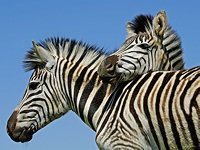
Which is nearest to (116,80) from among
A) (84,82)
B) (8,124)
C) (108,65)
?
(108,65)

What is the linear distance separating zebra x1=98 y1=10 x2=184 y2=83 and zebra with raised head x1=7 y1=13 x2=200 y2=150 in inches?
15.7

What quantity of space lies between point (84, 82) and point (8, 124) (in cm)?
224

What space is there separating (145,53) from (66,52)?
2097mm

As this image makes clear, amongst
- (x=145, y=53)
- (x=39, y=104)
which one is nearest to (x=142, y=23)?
(x=145, y=53)

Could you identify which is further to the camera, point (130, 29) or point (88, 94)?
point (130, 29)

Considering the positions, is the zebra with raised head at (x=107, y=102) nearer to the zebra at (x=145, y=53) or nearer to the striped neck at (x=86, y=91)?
the striped neck at (x=86, y=91)

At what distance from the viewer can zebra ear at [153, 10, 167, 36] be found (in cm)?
819

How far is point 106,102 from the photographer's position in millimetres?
7074

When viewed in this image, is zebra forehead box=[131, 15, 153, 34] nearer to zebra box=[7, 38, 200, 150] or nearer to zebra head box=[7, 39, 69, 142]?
zebra box=[7, 38, 200, 150]

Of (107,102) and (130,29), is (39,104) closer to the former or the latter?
(107,102)

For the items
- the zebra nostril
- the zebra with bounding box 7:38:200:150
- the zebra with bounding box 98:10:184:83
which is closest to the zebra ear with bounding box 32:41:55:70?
the zebra with bounding box 7:38:200:150

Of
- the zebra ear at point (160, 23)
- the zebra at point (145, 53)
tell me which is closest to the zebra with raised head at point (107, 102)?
the zebra at point (145, 53)

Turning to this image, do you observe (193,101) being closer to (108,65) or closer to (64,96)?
(108,65)

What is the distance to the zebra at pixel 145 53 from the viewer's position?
698 cm
